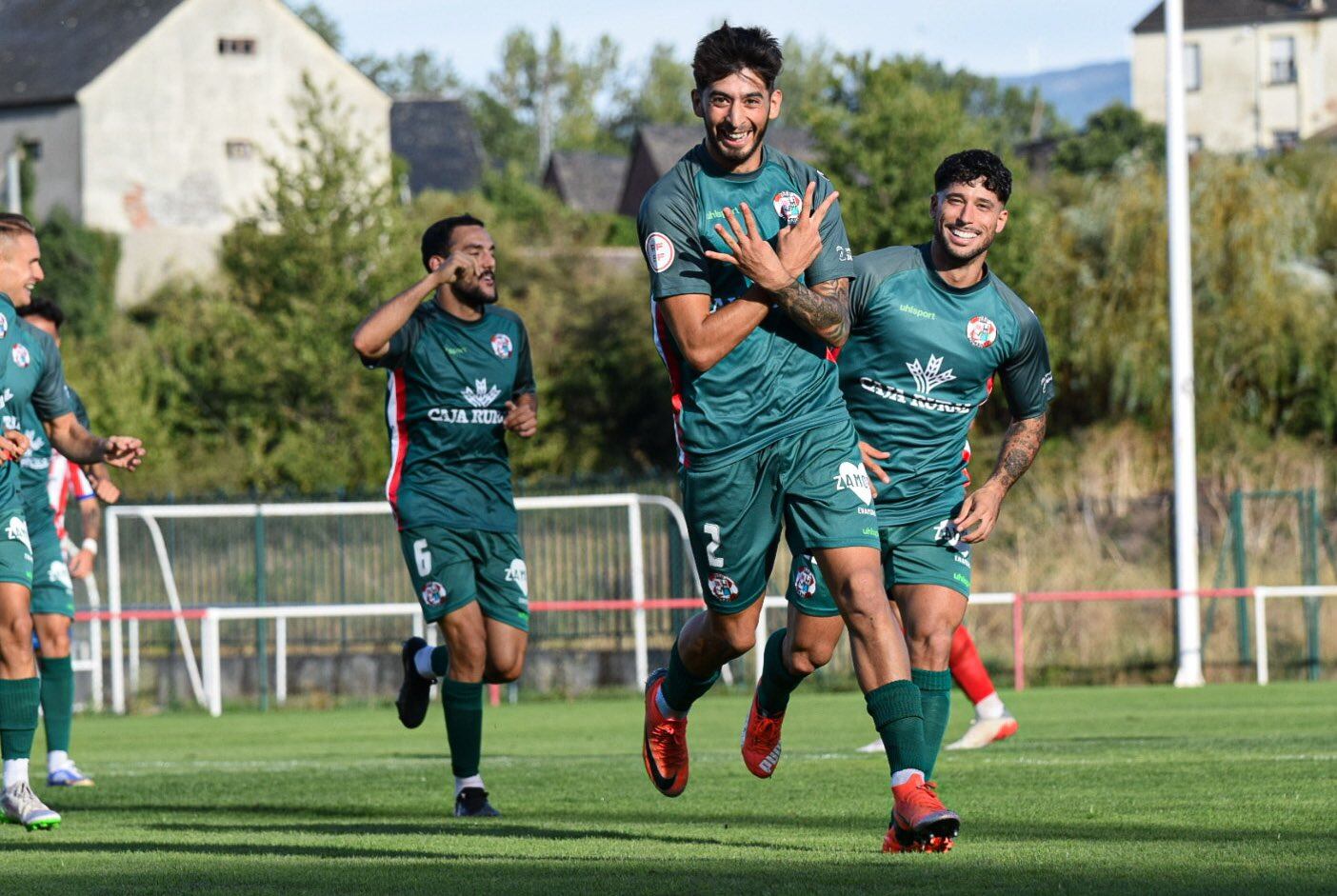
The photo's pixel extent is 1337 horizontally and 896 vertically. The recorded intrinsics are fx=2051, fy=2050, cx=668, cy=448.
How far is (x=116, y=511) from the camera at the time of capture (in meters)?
21.5

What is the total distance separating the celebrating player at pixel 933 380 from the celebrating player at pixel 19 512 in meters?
2.97

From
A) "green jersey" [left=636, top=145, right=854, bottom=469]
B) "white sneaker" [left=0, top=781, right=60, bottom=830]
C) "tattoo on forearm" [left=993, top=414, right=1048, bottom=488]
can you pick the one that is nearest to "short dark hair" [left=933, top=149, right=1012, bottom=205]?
"tattoo on forearm" [left=993, top=414, right=1048, bottom=488]

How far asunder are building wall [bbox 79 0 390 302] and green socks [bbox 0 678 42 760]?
5105 cm

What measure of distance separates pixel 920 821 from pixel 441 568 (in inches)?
131

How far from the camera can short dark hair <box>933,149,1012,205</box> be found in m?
7.45

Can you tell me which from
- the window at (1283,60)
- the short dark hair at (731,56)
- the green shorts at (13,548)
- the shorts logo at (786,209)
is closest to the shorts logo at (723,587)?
the shorts logo at (786,209)

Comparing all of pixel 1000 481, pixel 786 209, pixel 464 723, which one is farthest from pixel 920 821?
pixel 464 723

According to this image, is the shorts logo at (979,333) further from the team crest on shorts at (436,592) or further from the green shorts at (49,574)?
the green shorts at (49,574)

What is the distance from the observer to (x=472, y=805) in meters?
8.38

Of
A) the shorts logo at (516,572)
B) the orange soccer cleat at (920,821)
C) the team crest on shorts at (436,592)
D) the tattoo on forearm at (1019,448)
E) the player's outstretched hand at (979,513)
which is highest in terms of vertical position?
the tattoo on forearm at (1019,448)

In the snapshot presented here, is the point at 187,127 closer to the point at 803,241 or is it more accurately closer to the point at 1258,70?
the point at 1258,70

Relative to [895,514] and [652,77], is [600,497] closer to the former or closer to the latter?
[895,514]

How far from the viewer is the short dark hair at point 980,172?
745 centimetres

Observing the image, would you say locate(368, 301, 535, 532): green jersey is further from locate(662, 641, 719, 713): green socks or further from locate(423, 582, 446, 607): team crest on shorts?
locate(662, 641, 719, 713): green socks
